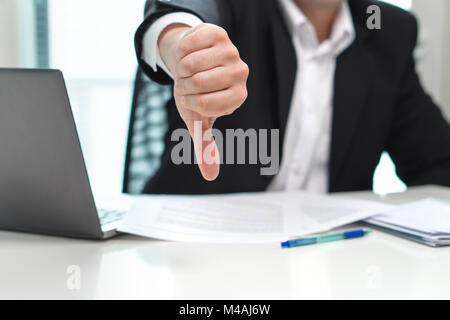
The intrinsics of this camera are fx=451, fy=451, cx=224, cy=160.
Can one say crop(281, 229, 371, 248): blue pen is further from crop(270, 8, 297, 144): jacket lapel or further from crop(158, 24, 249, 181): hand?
crop(270, 8, 297, 144): jacket lapel

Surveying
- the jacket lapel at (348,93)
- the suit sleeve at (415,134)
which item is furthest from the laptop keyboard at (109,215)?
the suit sleeve at (415,134)

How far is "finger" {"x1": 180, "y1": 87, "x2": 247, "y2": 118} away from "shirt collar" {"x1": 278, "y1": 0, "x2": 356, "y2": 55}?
0.62 metres

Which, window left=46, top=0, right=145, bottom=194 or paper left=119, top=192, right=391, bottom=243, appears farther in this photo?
window left=46, top=0, right=145, bottom=194

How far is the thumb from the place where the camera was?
41 cm

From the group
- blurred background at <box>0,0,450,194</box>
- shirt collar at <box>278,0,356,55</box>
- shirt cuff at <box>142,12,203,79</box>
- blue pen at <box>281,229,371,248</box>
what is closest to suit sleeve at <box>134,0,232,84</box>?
shirt cuff at <box>142,12,203,79</box>

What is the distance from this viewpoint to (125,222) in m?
0.57

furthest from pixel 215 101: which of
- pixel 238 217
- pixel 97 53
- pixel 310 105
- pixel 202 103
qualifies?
pixel 97 53

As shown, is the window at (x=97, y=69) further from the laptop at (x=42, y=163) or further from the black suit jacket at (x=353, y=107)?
the laptop at (x=42, y=163)

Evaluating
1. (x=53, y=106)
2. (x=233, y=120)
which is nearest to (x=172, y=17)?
(x=53, y=106)

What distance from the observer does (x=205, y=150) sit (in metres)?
0.41

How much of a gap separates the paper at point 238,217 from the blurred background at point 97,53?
1.07 m

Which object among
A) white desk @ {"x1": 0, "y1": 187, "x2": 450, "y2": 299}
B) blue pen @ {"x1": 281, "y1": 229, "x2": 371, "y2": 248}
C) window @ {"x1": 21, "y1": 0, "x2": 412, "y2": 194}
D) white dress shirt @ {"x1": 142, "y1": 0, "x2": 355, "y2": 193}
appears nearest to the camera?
→ white desk @ {"x1": 0, "y1": 187, "x2": 450, "y2": 299}
